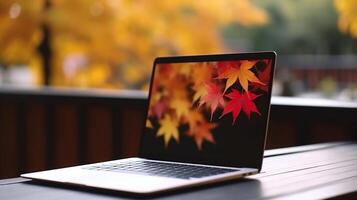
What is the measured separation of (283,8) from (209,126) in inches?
376

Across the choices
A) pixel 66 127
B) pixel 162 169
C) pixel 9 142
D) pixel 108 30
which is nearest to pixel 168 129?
pixel 162 169

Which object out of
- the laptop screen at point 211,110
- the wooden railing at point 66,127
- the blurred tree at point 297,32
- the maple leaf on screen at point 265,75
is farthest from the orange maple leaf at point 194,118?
the blurred tree at point 297,32

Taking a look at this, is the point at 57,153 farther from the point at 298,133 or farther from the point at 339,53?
the point at 339,53

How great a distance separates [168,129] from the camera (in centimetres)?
131

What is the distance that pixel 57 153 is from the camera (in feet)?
9.12

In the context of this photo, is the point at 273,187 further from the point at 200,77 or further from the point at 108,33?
the point at 108,33

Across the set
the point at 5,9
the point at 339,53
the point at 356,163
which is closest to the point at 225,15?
the point at 5,9

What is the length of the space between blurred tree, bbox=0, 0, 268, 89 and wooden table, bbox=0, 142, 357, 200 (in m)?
3.51

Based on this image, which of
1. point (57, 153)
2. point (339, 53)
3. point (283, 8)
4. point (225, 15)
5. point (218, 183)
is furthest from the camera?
point (339, 53)

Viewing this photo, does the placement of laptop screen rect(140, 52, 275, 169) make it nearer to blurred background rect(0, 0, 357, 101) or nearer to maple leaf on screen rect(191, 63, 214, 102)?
maple leaf on screen rect(191, 63, 214, 102)

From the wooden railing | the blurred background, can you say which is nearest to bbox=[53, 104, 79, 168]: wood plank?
the wooden railing

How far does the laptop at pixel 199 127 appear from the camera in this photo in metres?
1.10

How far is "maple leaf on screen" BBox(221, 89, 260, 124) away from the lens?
3.87 ft

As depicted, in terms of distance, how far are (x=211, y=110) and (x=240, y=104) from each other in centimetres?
6
